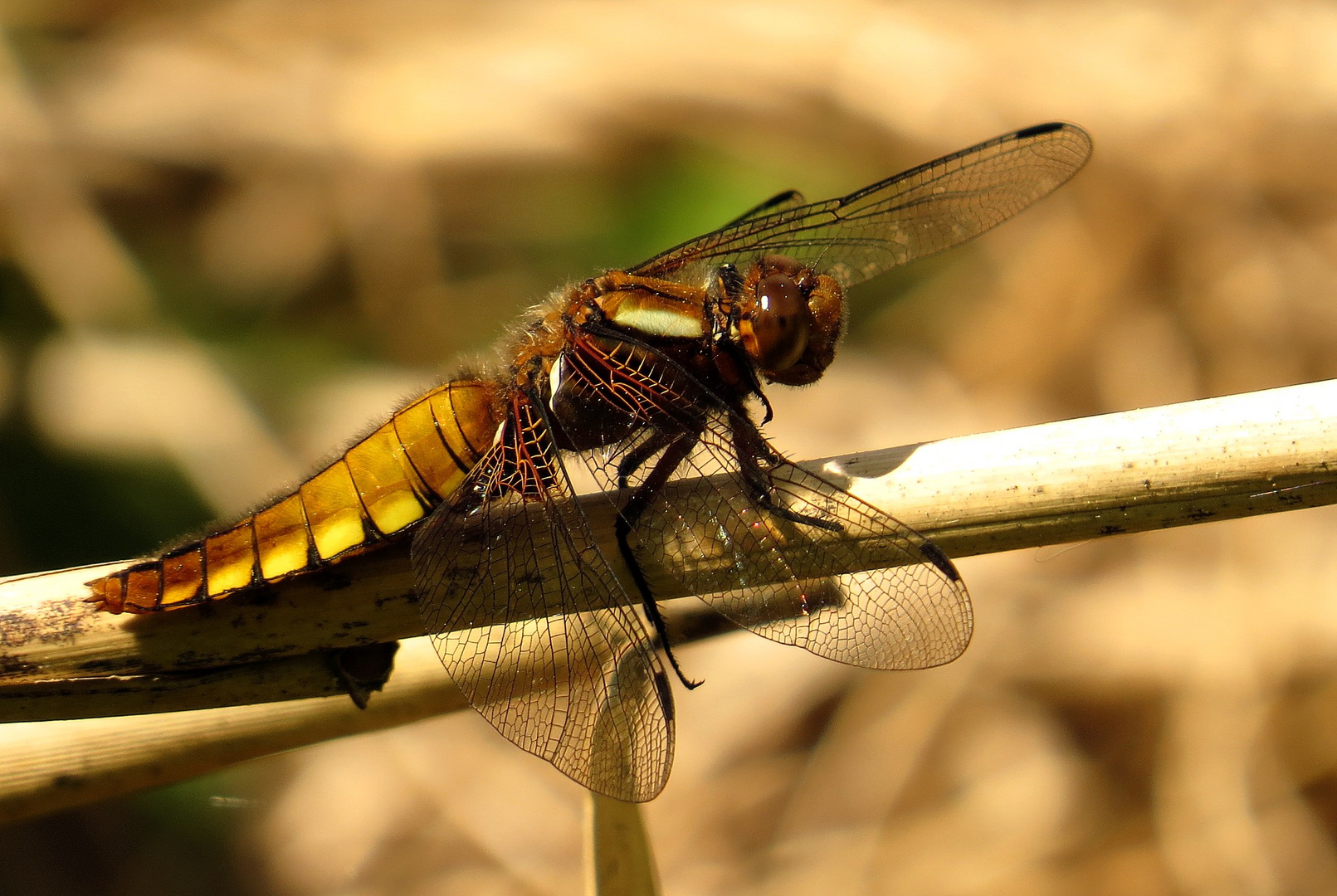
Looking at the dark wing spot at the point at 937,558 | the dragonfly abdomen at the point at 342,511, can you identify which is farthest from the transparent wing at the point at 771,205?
the dark wing spot at the point at 937,558

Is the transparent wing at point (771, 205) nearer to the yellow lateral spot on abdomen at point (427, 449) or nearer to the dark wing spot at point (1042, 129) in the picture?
the dark wing spot at point (1042, 129)

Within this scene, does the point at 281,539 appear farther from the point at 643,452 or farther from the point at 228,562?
the point at 643,452

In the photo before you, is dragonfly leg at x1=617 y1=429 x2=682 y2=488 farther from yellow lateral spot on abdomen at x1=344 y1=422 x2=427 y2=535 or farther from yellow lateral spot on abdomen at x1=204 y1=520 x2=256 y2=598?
yellow lateral spot on abdomen at x1=204 y1=520 x2=256 y2=598

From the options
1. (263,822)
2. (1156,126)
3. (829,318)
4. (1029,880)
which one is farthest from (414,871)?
(1156,126)

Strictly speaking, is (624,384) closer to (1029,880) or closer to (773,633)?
(773,633)

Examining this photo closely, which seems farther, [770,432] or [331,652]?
[770,432]

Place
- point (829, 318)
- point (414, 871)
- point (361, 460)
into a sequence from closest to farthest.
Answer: point (361, 460)
point (829, 318)
point (414, 871)
